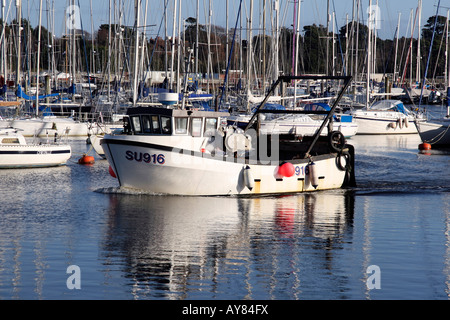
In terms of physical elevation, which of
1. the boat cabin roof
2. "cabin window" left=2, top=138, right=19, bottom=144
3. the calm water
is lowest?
the calm water

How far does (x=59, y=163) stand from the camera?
39062 mm

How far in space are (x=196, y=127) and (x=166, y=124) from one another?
1.24m

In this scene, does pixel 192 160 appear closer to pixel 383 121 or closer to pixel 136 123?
pixel 136 123

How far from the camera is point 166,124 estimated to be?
26312 millimetres

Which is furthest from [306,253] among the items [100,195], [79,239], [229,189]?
[100,195]

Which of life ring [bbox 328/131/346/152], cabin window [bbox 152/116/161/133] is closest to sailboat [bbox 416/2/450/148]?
life ring [bbox 328/131/346/152]

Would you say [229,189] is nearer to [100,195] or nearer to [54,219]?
[100,195]

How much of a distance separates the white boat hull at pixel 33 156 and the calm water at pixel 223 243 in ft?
15.6

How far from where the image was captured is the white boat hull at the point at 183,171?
25.7m

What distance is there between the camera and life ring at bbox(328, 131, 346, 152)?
29953 mm

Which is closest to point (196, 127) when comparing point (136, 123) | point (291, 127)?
point (136, 123)

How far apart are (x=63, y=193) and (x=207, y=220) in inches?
343

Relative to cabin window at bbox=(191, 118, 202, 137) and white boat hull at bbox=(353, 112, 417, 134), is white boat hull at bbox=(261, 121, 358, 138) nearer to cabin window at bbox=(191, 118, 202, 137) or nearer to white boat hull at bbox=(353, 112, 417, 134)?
white boat hull at bbox=(353, 112, 417, 134)

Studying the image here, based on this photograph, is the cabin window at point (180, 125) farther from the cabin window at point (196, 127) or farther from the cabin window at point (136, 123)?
the cabin window at point (136, 123)
